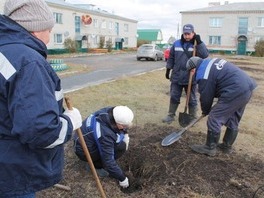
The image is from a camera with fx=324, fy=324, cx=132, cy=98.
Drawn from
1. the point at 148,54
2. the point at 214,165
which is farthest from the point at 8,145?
the point at 148,54

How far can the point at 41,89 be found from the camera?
1.52 m

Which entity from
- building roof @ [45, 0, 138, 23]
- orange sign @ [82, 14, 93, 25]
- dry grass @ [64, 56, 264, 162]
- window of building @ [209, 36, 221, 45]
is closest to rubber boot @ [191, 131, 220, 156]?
dry grass @ [64, 56, 264, 162]

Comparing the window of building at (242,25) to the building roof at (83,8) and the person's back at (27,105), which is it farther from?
the person's back at (27,105)

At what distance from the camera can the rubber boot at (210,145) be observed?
13.9 feet

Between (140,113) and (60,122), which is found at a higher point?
(60,122)

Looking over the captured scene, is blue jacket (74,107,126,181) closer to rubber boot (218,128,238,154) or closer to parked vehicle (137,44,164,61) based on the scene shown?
rubber boot (218,128,238,154)

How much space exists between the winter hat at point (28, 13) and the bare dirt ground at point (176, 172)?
6.75 ft

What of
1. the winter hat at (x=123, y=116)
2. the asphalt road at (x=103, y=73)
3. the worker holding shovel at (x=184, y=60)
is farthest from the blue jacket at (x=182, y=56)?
the asphalt road at (x=103, y=73)

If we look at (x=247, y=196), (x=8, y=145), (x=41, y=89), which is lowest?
(x=247, y=196)

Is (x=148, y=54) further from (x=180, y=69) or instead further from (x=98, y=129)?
(x=98, y=129)

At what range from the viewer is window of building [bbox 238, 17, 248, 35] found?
144ft

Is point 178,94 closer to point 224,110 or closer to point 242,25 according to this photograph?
point 224,110

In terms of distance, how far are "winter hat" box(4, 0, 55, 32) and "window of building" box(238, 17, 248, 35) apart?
149 feet

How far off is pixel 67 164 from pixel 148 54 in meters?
20.2
